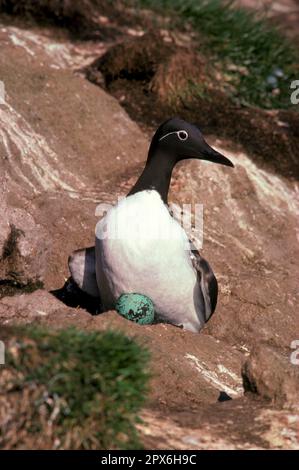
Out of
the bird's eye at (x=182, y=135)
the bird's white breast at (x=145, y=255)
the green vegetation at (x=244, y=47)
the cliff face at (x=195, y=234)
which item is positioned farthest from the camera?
the green vegetation at (x=244, y=47)

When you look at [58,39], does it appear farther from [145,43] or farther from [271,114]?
[271,114]

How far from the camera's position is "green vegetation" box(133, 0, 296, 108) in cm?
1619

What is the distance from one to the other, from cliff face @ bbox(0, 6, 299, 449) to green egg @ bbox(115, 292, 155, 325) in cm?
24

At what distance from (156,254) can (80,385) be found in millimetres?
3378

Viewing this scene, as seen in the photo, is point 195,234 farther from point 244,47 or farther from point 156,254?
point 244,47

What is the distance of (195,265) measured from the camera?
10.0 metres

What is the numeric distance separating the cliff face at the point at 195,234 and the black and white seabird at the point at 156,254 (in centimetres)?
35

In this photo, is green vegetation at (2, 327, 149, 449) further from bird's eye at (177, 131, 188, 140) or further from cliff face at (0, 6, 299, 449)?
bird's eye at (177, 131, 188, 140)

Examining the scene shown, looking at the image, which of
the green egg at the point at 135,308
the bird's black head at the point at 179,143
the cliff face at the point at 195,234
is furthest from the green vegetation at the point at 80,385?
the bird's black head at the point at 179,143

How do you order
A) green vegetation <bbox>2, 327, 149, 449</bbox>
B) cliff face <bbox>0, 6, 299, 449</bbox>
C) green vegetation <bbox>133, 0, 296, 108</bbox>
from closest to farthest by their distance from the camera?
green vegetation <bbox>2, 327, 149, 449</bbox>, cliff face <bbox>0, 6, 299, 449</bbox>, green vegetation <bbox>133, 0, 296, 108</bbox>

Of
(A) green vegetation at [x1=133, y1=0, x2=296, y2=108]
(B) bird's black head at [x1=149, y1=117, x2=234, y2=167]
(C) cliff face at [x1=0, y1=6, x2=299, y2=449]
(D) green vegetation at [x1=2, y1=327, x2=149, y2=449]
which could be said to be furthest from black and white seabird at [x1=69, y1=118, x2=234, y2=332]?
(A) green vegetation at [x1=133, y1=0, x2=296, y2=108]

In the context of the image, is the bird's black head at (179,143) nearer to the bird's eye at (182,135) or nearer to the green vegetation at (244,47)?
the bird's eye at (182,135)

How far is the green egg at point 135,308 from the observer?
9.39 metres

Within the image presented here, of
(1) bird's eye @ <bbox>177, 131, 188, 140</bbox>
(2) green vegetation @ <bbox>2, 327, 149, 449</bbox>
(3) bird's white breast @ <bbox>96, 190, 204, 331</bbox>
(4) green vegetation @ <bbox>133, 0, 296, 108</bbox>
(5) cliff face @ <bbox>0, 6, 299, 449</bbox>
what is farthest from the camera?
(4) green vegetation @ <bbox>133, 0, 296, 108</bbox>
